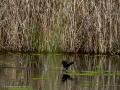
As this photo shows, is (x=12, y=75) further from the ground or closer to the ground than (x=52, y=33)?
closer to the ground

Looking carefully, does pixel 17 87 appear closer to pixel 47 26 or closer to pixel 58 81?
pixel 58 81

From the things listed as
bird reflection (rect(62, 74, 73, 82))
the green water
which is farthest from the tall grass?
bird reflection (rect(62, 74, 73, 82))

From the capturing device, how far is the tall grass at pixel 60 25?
10.2 m

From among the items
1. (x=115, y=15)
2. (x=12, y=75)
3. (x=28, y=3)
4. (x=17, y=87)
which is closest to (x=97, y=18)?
(x=115, y=15)

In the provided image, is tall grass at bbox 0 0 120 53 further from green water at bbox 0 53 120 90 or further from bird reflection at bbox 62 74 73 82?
bird reflection at bbox 62 74 73 82

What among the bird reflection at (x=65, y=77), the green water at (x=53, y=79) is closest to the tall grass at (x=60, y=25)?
the green water at (x=53, y=79)

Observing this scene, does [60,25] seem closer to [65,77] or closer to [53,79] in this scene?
[65,77]

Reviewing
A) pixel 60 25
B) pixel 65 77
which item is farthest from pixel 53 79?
pixel 60 25

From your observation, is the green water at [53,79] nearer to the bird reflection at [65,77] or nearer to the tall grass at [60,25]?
the bird reflection at [65,77]

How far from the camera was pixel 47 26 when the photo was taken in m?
10.5

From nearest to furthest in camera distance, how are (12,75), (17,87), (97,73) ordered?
(17,87) < (12,75) < (97,73)

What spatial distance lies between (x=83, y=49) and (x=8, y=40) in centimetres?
274

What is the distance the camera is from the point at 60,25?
1038cm

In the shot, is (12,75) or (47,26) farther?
(47,26)
